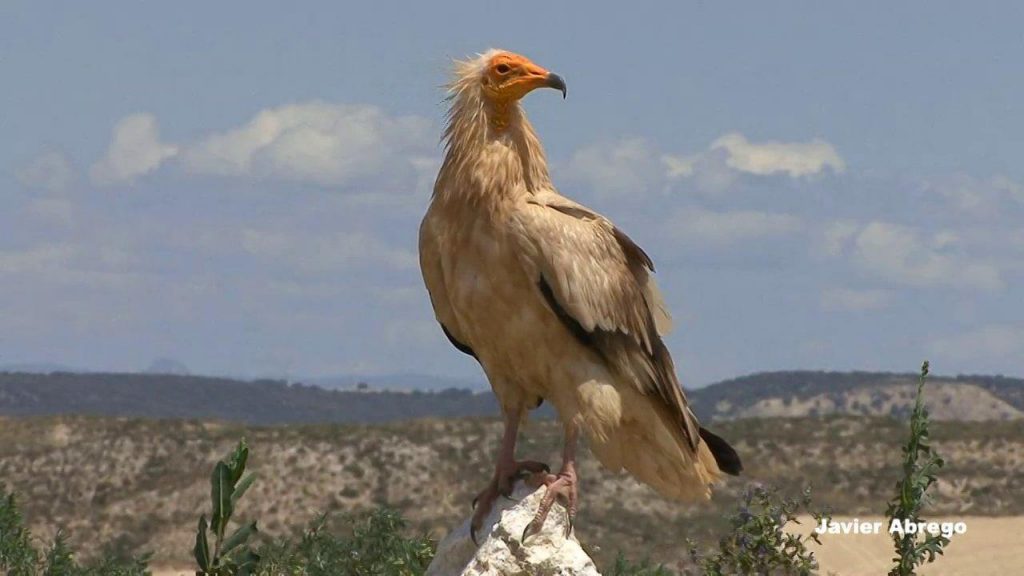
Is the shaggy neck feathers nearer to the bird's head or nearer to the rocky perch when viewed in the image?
the bird's head

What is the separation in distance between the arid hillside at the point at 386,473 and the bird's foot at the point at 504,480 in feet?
84.2

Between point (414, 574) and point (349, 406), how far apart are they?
13754 cm

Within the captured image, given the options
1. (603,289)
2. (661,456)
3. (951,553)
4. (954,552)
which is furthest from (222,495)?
(951,553)

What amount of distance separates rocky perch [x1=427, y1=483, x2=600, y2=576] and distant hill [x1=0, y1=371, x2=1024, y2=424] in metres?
93.2

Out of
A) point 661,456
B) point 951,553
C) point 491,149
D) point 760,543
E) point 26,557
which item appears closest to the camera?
point 491,149

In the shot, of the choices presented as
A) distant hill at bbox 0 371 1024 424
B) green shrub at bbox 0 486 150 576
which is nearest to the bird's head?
green shrub at bbox 0 486 150 576

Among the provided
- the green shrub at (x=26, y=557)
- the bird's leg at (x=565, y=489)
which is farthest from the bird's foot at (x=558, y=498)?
the green shrub at (x=26, y=557)

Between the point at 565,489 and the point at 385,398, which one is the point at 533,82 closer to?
the point at 565,489

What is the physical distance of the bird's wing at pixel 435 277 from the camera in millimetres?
9641

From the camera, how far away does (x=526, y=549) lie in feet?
29.6

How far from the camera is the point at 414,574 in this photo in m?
12.0

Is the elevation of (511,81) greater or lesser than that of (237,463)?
greater

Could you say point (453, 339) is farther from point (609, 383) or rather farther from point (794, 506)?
point (794, 506)

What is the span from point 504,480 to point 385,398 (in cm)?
14460
